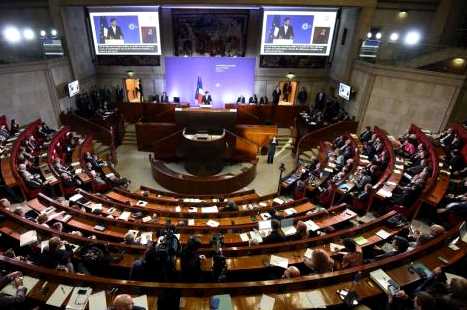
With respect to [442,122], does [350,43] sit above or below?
above

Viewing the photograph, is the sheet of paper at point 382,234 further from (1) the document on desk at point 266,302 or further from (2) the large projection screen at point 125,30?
(2) the large projection screen at point 125,30

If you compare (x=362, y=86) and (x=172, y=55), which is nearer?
(x=362, y=86)

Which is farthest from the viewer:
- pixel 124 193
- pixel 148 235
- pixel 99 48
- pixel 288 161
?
pixel 99 48

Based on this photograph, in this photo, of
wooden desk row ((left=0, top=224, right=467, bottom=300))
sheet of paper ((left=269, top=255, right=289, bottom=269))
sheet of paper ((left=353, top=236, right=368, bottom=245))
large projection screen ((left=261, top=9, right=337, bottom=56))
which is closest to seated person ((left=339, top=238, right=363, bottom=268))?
wooden desk row ((left=0, top=224, right=467, bottom=300))

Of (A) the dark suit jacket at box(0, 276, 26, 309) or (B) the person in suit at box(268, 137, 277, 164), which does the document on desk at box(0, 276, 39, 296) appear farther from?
(B) the person in suit at box(268, 137, 277, 164)

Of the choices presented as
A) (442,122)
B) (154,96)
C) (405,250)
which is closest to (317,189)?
(405,250)

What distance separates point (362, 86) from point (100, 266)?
12881mm

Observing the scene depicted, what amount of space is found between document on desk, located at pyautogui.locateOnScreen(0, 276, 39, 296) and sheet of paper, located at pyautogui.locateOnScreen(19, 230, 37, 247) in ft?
3.61

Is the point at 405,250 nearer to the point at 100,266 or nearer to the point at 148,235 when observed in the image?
the point at 148,235

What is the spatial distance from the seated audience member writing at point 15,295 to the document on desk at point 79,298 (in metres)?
0.65

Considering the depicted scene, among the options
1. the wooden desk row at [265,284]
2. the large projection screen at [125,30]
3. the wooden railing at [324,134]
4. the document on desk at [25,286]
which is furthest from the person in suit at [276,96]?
the document on desk at [25,286]

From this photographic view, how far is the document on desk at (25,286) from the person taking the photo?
3938 mm

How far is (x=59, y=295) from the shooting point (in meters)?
3.96

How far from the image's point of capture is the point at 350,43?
45.5 ft
